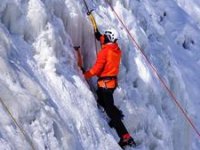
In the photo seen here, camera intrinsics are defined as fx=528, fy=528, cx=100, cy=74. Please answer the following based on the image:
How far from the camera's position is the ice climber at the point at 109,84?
28.3ft

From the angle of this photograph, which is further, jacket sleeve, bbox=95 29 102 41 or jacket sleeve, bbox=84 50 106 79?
jacket sleeve, bbox=95 29 102 41

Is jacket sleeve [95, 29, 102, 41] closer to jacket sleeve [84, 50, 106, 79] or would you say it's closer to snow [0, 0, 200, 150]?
snow [0, 0, 200, 150]

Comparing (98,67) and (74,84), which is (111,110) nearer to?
(98,67)

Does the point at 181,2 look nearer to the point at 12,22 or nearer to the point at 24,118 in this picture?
the point at 12,22

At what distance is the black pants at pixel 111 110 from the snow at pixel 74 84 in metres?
0.13

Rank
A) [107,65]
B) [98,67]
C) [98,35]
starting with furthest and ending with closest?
1. [98,35]
2. [107,65]
3. [98,67]

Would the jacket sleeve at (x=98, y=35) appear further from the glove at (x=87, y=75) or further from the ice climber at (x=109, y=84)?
the glove at (x=87, y=75)

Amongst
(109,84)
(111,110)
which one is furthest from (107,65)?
(111,110)

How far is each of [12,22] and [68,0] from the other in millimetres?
1699

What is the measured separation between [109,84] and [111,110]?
0.43 m

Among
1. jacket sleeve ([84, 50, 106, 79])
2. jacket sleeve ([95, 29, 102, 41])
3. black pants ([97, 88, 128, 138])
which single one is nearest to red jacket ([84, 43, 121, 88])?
jacket sleeve ([84, 50, 106, 79])

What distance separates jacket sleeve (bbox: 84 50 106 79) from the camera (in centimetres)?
859

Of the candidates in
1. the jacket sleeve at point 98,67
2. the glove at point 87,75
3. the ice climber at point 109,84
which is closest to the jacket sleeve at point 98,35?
the ice climber at point 109,84

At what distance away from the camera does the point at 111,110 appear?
8656 mm
